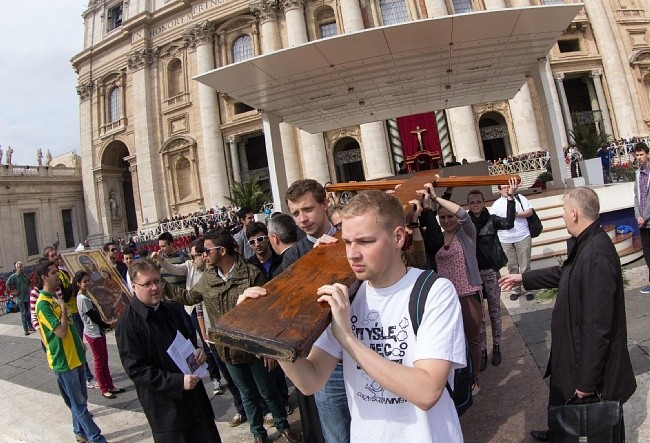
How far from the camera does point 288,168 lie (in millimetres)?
24688

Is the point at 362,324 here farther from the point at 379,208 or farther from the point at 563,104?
the point at 563,104

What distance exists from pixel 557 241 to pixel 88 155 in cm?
3510

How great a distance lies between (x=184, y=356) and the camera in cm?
283

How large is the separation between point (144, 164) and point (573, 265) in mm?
30255

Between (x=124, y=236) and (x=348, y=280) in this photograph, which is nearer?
(x=348, y=280)

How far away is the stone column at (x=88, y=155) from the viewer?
1267 inches

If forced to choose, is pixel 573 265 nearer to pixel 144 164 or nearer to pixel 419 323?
pixel 419 323

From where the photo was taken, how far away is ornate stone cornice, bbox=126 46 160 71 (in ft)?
94.9

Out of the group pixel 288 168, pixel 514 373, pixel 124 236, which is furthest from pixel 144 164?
pixel 514 373

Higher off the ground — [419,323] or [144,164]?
[144,164]

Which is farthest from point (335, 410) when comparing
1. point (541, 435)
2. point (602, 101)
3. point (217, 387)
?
point (602, 101)

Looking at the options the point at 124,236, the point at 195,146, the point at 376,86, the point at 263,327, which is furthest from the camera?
the point at 124,236

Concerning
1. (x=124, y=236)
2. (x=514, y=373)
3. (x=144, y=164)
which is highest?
(x=144, y=164)

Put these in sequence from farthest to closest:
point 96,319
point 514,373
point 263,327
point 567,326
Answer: point 96,319 → point 514,373 → point 567,326 → point 263,327
